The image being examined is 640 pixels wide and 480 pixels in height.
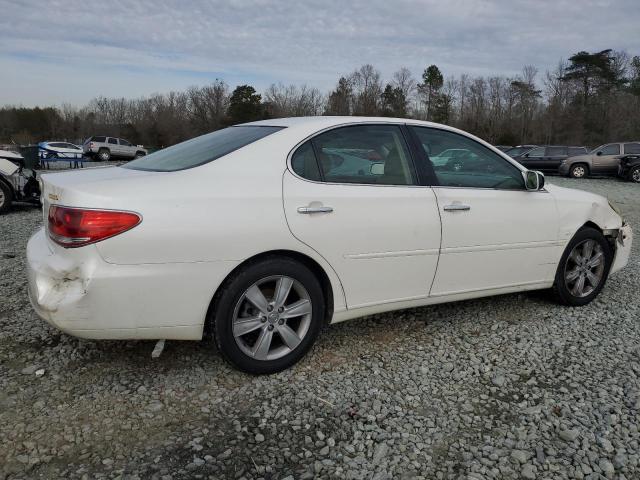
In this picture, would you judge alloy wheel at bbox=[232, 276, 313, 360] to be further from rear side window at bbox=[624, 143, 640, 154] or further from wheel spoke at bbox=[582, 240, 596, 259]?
rear side window at bbox=[624, 143, 640, 154]

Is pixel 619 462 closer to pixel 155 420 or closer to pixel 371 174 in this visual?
pixel 371 174

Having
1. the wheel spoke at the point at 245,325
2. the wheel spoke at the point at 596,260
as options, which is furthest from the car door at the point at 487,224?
the wheel spoke at the point at 245,325

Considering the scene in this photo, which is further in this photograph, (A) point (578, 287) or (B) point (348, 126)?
(A) point (578, 287)

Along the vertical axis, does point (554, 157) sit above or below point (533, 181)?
above

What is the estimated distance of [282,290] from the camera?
115 inches

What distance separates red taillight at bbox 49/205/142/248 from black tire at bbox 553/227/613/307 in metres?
3.34

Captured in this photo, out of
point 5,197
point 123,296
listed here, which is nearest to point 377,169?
point 123,296

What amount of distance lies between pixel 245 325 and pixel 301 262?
49 cm

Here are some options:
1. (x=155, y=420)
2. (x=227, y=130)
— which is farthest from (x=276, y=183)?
(x=155, y=420)

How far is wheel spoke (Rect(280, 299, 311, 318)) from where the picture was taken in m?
2.98

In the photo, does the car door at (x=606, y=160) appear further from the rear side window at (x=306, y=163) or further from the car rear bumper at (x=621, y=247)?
the rear side window at (x=306, y=163)

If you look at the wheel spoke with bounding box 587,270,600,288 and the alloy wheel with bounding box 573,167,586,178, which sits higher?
the alloy wheel with bounding box 573,167,586,178

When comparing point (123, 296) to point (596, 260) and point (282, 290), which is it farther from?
point (596, 260)

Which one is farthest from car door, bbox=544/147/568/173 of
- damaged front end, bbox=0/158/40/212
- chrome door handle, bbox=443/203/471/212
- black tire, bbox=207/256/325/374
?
black tire, bbox=207/256/325/374
